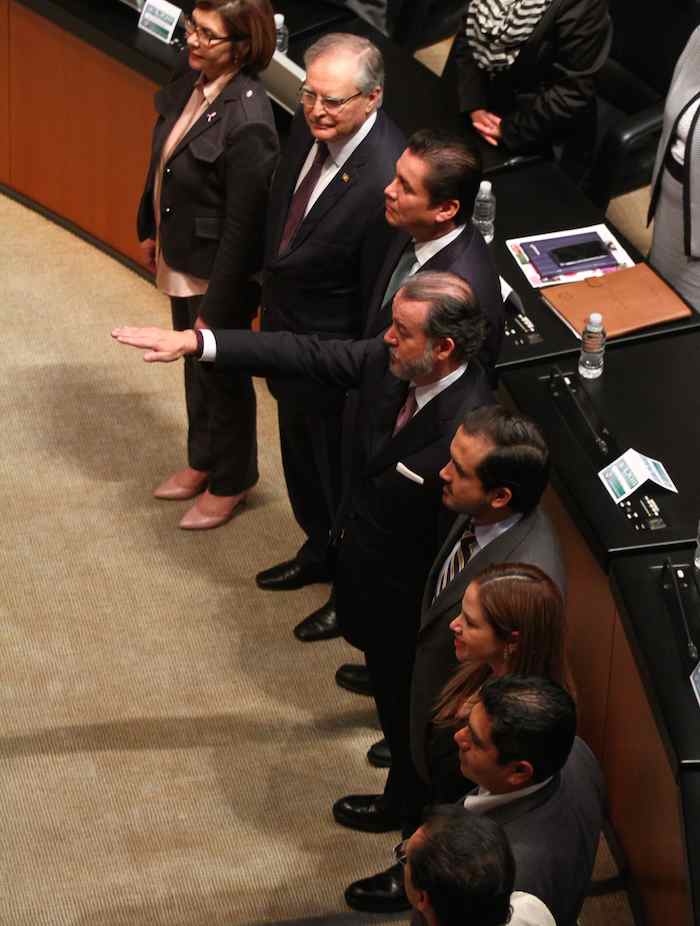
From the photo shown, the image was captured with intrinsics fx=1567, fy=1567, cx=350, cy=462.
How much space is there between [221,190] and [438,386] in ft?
3.85

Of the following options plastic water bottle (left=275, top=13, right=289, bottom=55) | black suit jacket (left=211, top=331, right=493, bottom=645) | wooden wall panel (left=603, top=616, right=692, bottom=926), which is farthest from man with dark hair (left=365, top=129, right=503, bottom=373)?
plastic water bottle (left=275, top=13, right=289, bottom=55)

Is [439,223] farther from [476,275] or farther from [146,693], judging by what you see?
[146,693]

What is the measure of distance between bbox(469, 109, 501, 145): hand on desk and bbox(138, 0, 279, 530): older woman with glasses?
92cm

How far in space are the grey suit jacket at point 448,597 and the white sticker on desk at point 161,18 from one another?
2475mm

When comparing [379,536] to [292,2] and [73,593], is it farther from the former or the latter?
[292,2]

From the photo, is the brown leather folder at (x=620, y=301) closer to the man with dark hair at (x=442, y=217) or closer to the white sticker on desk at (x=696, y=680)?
the man with dark hair at (x=442, y=217)

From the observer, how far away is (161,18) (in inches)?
195

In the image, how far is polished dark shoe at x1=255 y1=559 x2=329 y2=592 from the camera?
4340 mm

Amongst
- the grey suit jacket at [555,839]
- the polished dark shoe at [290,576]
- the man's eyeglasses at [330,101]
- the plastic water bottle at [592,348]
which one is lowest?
the polished dark shoe at [290,576]

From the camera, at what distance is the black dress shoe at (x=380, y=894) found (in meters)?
3.44

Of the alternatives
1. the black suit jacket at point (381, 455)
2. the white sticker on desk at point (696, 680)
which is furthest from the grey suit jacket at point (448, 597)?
the white sticker on desk at point (696, 680)

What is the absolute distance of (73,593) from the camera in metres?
4.29

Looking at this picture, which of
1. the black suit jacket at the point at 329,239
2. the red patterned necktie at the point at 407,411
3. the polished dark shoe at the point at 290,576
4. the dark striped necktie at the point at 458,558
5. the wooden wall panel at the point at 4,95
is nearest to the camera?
the dark striped necktie at the point at 458,558

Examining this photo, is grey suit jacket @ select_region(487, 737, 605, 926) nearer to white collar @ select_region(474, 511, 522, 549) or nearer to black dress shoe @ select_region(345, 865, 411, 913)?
white collar @ select_region(474, 511, 522, 549)
